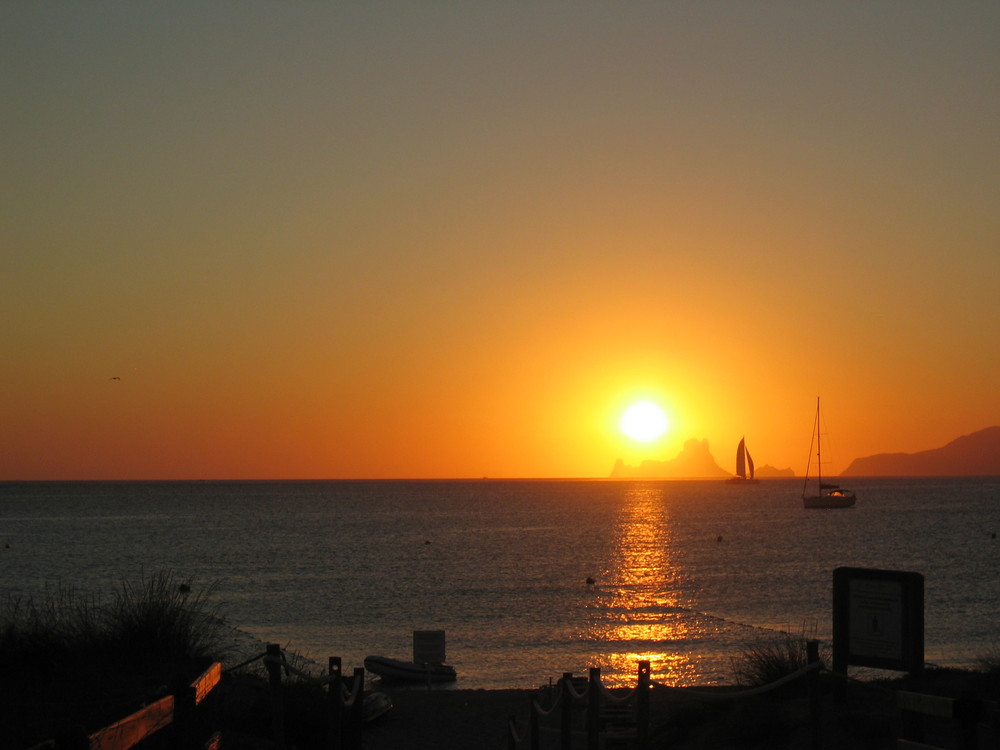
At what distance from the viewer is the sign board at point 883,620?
9.73 m

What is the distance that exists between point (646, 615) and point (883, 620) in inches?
1467

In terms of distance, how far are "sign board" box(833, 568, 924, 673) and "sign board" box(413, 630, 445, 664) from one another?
15.3 metres

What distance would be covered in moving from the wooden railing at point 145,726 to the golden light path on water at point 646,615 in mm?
22270

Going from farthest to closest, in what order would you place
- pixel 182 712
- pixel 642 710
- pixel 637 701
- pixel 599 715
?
pixel 599 715
pixel 637 701
pixel 642 710
pixel 182 712

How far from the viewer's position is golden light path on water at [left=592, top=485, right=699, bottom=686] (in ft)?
101

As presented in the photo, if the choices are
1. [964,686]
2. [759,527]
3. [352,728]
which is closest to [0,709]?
[352,728]

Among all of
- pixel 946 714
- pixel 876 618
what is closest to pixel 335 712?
pixel 876 618

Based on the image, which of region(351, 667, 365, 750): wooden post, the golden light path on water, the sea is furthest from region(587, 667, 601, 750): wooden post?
the golden light path on water

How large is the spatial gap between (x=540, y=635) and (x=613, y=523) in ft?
311

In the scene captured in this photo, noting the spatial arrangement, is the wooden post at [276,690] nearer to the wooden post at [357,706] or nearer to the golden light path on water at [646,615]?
the wooden post at [357,706]

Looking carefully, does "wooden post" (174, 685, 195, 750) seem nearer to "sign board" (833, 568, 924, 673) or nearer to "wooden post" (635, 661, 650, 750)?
"wooden post" (635, 661, 650, 750)

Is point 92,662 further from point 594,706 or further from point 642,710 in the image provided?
point 642,710

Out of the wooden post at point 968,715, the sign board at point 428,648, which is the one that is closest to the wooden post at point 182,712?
the wooden post at point 968,715

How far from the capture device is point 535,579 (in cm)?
6106
